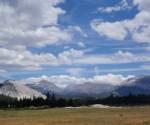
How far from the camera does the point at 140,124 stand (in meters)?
66.7

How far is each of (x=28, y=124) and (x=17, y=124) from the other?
2.60 meters

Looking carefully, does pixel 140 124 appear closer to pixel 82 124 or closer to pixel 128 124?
pixel 128 124

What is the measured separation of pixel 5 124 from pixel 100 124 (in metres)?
21.8

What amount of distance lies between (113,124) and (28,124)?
18.2 m

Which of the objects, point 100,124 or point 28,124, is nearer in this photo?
point 100,124

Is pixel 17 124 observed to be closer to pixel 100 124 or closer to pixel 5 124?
pixel 5 124

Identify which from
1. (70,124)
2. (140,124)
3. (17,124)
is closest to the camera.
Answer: (140,124)

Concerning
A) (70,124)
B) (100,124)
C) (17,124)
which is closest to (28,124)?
(17,124)

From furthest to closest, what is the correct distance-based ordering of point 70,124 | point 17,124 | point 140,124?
point 17,124 < point 70,124 < point 140,124

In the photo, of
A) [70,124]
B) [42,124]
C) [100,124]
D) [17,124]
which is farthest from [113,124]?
[17,124]

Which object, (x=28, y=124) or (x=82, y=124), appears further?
(x=28, y=124)

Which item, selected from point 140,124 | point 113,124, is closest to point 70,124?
point 113,124

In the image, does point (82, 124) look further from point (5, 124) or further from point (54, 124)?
point (5, 124)

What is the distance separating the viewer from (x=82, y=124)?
7031 centimetres
